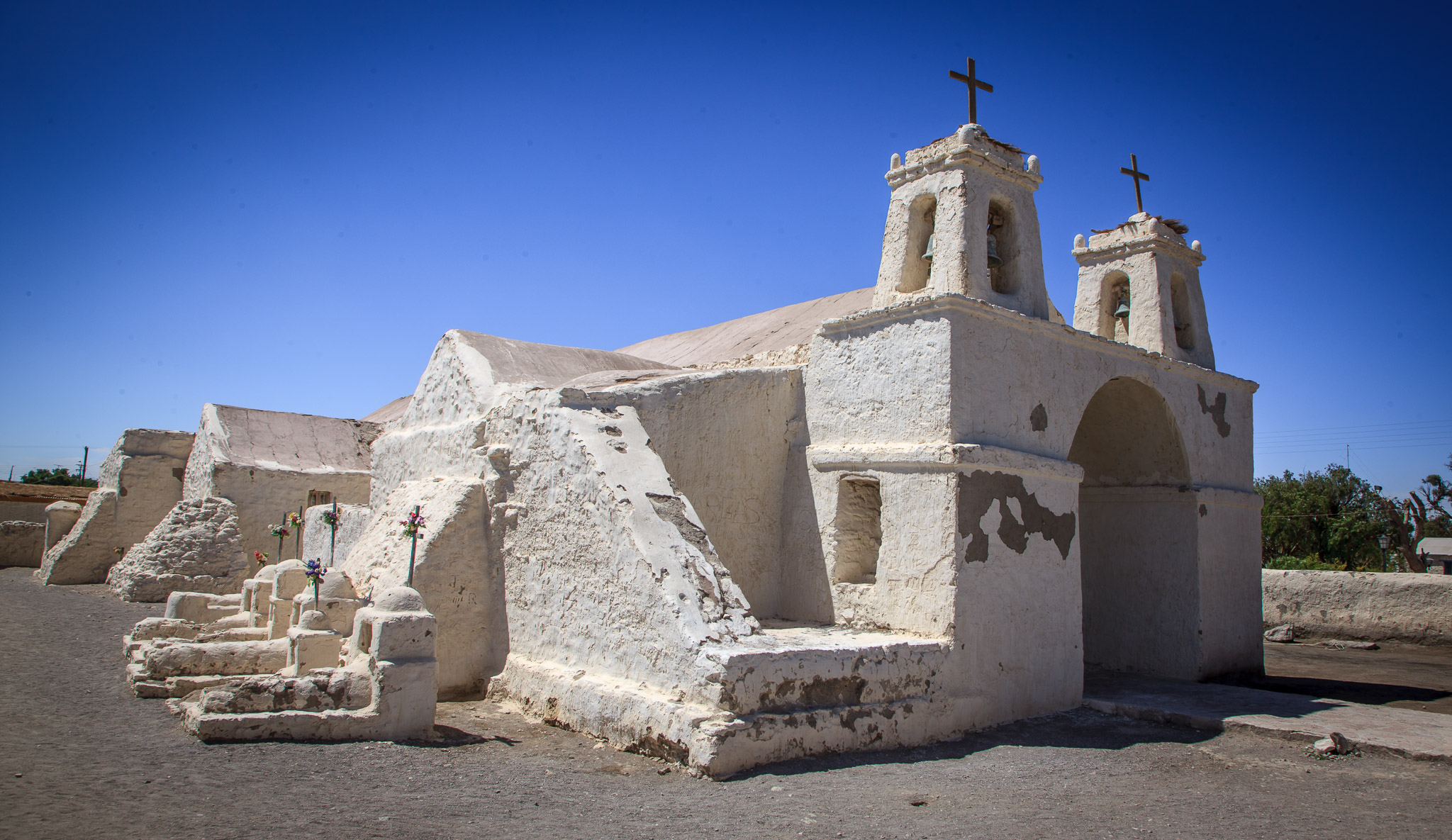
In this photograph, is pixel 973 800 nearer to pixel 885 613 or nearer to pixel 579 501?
pixel 885 613

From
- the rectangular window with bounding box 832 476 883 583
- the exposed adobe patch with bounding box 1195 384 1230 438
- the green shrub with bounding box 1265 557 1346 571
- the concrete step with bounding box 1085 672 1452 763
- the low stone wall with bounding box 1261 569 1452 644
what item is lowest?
the concrete step with bounding box 1085 672 1452 763

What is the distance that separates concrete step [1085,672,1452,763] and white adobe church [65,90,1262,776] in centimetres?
68

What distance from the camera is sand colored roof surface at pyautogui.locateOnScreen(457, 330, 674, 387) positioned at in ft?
31.4

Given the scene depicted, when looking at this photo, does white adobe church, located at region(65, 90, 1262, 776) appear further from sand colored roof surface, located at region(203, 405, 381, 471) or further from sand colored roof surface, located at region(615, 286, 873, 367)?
sand colored roof surface, located at region(203, 405, 381, 471)

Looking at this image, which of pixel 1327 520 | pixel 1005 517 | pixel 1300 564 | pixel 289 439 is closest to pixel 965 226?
pixel 1005 517

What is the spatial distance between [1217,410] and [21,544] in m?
22.4

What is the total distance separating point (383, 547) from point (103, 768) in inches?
143

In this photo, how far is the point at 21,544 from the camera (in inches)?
734

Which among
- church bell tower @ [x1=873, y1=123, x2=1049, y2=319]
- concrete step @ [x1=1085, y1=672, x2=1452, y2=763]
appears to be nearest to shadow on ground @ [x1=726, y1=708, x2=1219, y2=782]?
concrete step @ [x1=1085, y1=672, x2=1452, y2=763]

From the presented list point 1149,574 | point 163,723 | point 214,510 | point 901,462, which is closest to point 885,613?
point 901,462

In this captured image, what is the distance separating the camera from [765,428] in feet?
27.9

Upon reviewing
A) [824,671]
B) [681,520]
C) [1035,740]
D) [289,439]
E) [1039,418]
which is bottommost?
[1035,740]

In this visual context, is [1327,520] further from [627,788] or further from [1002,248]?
[627,788]

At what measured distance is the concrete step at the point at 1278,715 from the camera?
6617mm
